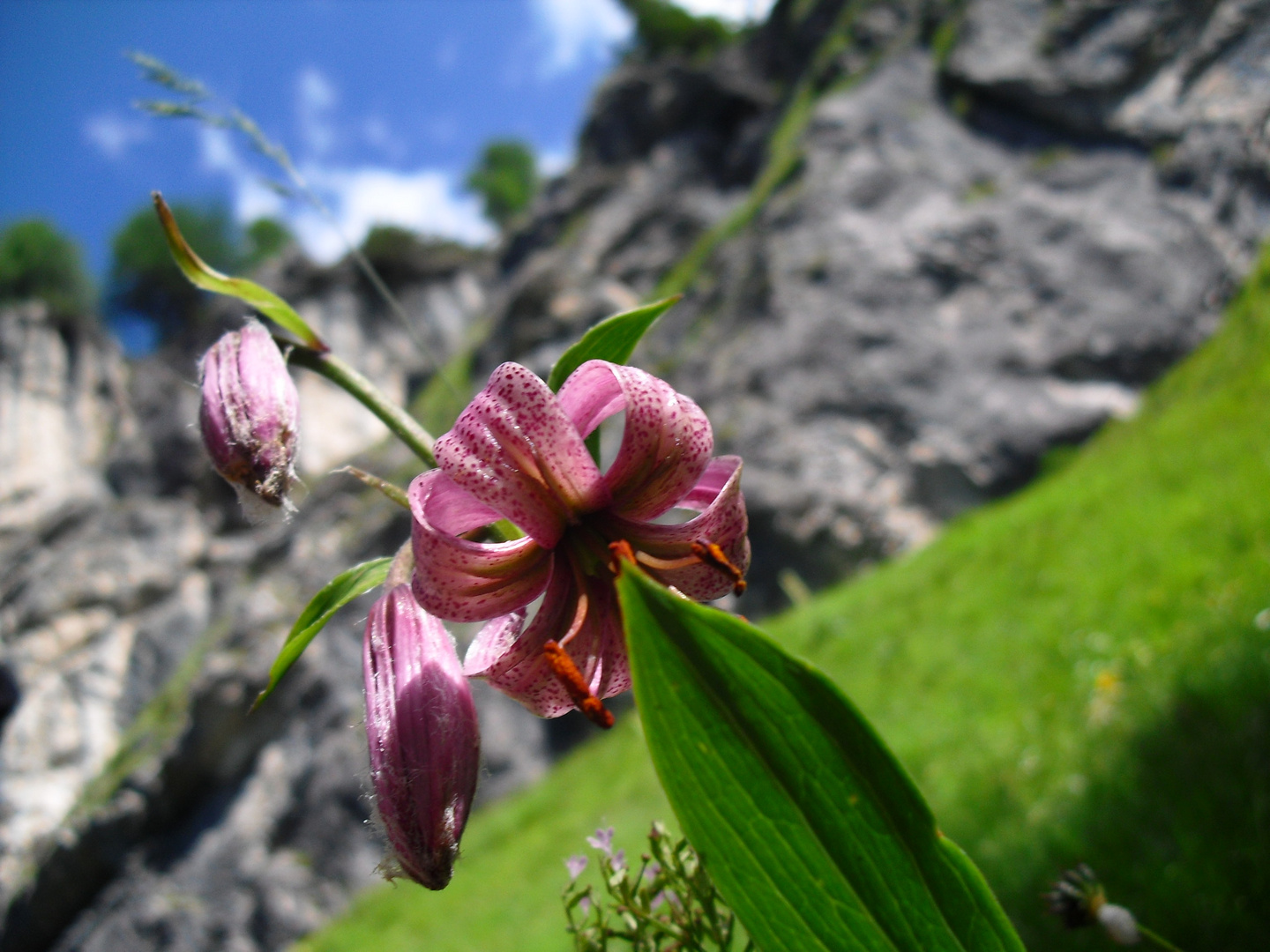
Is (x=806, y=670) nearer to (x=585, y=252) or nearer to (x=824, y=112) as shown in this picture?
(x=824, y=112)

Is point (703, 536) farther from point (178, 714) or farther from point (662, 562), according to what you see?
point (178, 714)

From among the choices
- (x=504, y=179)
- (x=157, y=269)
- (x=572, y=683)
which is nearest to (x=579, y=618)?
(x=572, y=683)

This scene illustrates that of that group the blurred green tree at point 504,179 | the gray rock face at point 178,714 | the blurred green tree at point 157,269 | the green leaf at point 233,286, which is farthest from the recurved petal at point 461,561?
the blurred green tree at point 504,179

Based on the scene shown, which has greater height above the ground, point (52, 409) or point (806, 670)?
point (52, 409)

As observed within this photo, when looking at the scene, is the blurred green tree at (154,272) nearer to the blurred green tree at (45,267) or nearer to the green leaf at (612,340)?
the blurred green tree at (45,267)

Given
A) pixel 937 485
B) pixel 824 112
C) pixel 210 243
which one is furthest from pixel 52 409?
pixel 937 485

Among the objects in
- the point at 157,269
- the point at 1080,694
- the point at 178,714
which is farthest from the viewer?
the point at 157,269

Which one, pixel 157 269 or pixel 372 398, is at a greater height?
pixel 157 269

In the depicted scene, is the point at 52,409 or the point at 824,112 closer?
the point at 824,112
